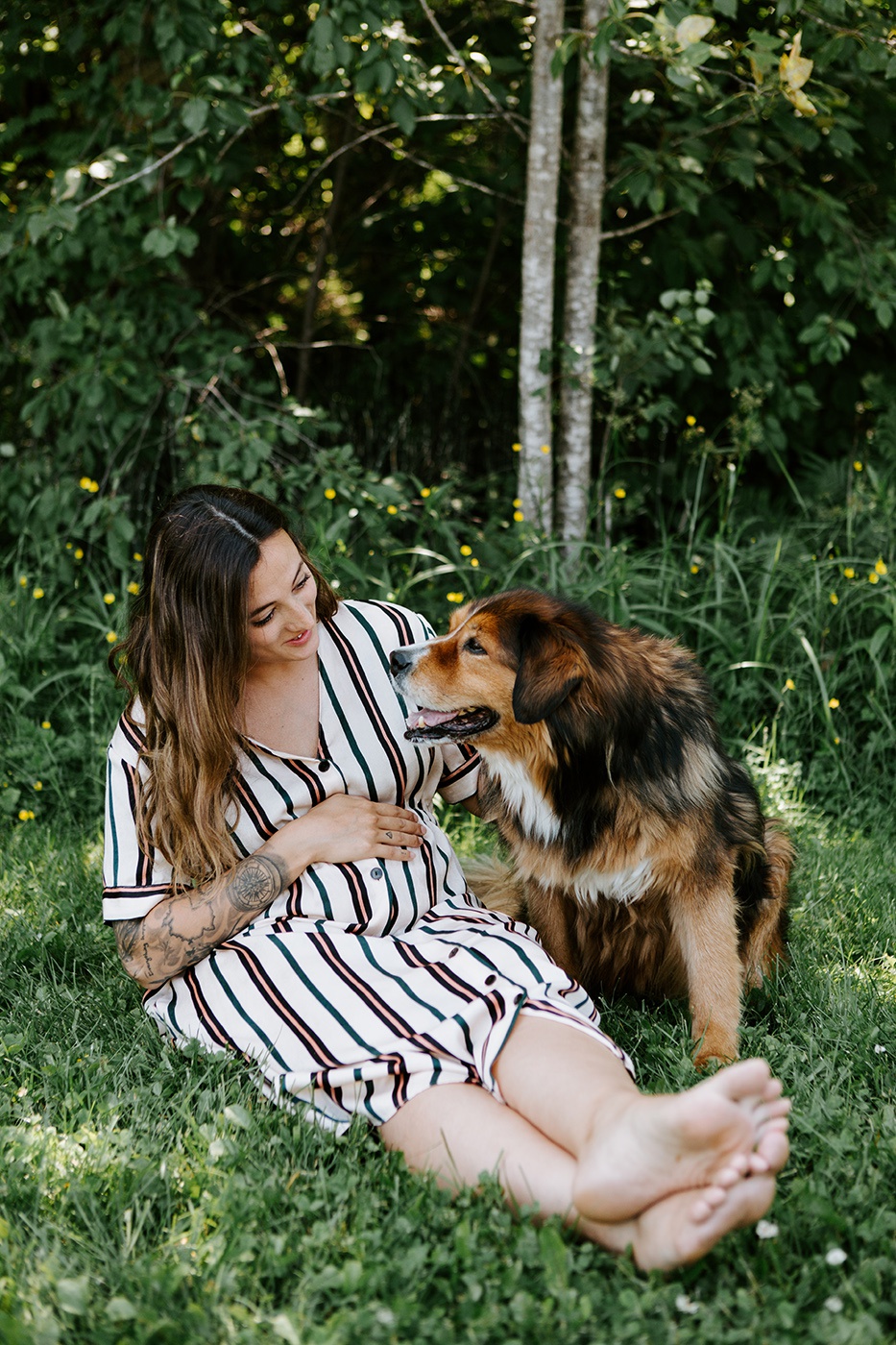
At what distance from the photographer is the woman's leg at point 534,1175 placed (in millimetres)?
1660

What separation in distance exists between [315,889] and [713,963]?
91cm

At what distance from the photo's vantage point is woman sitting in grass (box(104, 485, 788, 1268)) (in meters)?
2.04

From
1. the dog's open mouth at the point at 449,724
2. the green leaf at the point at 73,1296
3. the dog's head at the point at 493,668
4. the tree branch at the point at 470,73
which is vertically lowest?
the green leaf at the point at 73,1296

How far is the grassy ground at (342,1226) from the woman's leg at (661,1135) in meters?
0.13

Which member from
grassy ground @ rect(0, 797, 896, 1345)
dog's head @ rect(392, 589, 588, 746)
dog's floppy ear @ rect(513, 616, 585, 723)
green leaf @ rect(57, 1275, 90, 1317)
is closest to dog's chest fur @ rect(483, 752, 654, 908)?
dog's head @ rect(392, 589, 588, 746)

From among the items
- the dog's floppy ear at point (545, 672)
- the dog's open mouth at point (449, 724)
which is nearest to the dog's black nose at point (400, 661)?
the dog's open mouth at point (449, 724)

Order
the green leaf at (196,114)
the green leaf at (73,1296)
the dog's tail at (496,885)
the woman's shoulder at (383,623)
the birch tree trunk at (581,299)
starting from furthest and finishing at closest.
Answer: the birch tree trunk at (581,299)
the green leaf at (196,114)
the dog's tail at (496,885)
the woman's shoulder at (383,623)
the green leaf at (73,1296)

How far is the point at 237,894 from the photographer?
2.38 m

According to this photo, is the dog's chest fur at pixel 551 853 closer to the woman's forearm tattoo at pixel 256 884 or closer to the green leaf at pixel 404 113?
the woman's forearm tattoo at pixel 256 884

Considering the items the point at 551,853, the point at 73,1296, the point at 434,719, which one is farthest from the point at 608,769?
the point at 73,1296

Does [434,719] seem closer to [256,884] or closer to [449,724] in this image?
[449,724]

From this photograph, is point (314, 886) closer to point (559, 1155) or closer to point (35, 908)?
point (559, 1155)

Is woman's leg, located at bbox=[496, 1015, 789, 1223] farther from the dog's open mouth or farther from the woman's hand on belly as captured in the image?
the dog's open mouth

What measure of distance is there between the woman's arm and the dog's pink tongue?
0.24 metres
